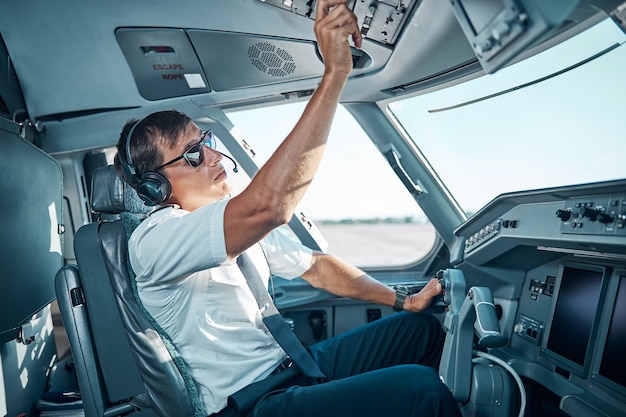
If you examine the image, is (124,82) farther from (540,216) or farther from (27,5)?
(540,216)

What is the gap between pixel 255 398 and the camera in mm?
1425

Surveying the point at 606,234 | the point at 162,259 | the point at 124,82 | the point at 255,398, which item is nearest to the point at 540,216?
the point at 606,234

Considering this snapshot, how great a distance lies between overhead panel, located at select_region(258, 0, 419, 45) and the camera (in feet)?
6.12

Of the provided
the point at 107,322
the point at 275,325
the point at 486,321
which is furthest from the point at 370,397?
the point at 107,322

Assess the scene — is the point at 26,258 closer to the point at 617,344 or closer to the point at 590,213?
the point at 590,213

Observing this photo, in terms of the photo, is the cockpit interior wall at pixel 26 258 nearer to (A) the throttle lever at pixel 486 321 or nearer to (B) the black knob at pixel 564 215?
(A) the throttle lever at pixel 486 321

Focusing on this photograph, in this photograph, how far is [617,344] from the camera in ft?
5.66

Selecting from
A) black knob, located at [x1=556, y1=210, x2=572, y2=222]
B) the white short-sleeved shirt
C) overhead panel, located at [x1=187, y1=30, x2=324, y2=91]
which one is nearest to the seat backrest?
the white short-sleeved shirt

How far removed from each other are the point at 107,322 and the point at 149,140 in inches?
25.8

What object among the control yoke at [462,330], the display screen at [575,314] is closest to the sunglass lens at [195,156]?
the control yoke at [462,330]

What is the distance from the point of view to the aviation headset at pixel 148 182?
4.93 ft

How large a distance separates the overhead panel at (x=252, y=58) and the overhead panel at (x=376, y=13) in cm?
23

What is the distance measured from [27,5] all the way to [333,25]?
6.22 ft

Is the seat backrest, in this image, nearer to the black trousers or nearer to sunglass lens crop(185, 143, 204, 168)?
sunglass lens crop(185, 143, 204, 168)
